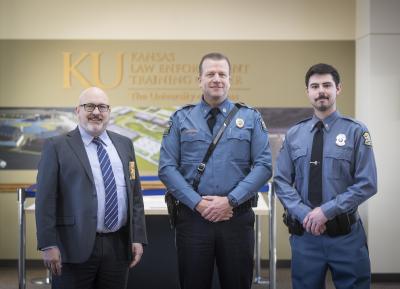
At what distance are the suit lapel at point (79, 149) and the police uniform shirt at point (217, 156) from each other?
44cm

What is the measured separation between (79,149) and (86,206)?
29cm

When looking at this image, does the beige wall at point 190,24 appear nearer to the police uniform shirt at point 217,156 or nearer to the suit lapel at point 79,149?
the police uniform shirt at point 217,156

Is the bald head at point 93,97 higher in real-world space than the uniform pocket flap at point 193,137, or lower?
higher

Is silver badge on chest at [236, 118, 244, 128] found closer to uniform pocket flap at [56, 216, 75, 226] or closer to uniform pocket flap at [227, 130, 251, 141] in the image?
uniform pocket flap at [227, 130, 251, 141]

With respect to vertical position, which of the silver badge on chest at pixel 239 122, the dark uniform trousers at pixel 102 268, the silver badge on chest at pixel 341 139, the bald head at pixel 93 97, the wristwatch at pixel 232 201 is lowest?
the dark uniform trousers at pixel 102 268

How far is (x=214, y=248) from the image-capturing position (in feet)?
9.74

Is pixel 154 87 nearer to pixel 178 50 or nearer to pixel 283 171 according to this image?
pixel 178 50

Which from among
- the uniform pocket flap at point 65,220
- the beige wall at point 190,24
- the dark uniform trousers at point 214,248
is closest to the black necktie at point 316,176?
the dark uniform trousers at point 214,248

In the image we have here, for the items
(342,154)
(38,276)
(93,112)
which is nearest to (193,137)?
(93,112)

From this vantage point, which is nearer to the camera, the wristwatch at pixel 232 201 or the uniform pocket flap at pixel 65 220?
the uniform pocket flap at pixel 65 220

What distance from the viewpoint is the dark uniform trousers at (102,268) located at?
108 inches

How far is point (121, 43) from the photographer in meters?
5.70

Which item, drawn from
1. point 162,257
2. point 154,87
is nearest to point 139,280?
point 162,257

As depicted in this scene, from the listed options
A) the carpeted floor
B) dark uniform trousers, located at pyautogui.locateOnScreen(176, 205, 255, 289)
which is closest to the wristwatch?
dark uniform trousers, located at pyautogui.locateOnScreen(176, 205, 255, 289)
